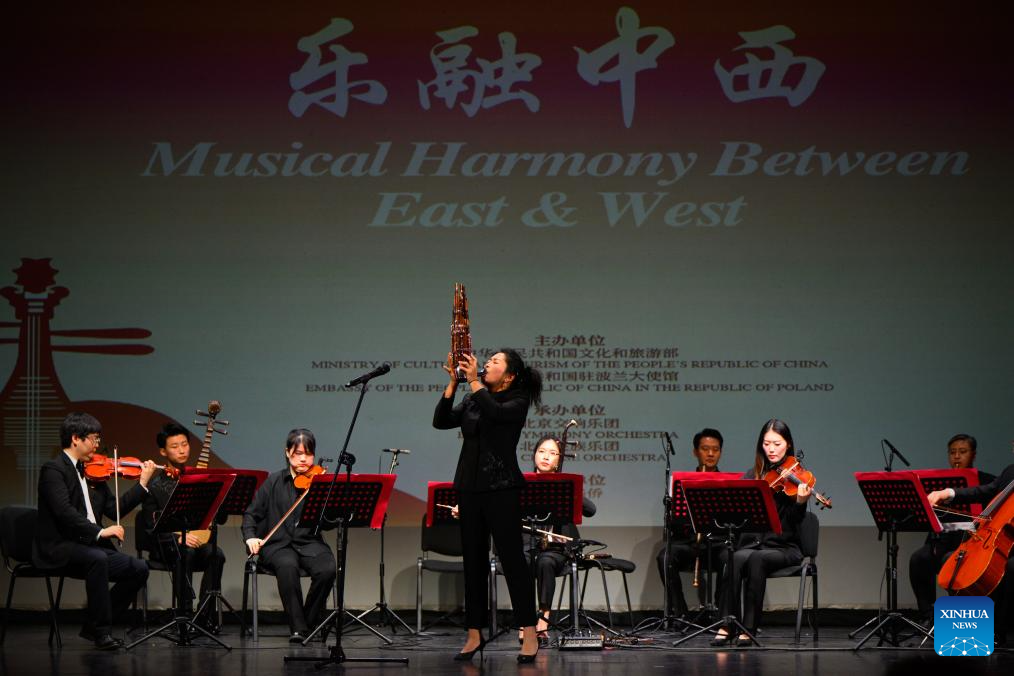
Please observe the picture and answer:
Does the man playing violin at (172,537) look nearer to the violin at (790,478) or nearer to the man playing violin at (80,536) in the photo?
the man playing violin at (80,536)

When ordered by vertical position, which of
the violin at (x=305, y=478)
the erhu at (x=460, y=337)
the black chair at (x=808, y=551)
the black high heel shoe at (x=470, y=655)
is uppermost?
the erhu at (x=460, y=337)

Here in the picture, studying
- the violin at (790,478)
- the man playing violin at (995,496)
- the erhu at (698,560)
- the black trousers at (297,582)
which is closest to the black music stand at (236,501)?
the black trousers at (297,582)

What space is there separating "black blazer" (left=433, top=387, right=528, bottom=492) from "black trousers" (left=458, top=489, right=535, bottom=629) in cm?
6

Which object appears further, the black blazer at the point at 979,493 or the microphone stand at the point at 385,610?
the microphone stand at the point at 385,610

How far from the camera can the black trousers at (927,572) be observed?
6.89m

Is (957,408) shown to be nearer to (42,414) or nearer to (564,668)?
(564,668)

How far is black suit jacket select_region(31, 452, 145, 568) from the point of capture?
6020mm

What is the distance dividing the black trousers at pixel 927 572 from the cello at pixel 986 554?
87cm

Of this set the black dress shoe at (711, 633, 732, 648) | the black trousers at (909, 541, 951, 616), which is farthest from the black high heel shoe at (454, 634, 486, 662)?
the black trousers at (909, 541, 951, 616)

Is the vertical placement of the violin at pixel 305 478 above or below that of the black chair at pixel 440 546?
above

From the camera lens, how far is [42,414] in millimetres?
7645

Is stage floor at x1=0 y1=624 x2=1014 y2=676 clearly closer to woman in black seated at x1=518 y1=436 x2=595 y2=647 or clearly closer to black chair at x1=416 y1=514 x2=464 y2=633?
woman in black seated at x1=518 y1=436 x2=595 y2=647

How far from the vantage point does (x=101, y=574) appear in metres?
6.05

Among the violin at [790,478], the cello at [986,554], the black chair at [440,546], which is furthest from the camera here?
the black chair at [440,546]
